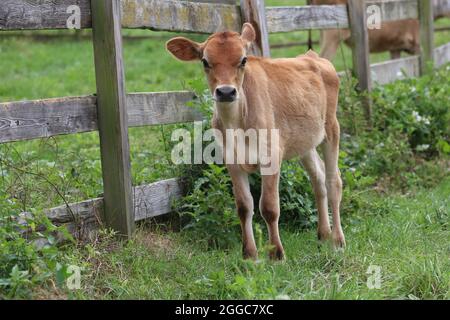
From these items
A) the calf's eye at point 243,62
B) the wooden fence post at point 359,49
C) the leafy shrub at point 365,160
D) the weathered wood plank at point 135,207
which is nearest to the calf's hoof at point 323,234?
the leafy shrub at point 365,160

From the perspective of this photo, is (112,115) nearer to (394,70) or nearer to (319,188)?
(319,188)

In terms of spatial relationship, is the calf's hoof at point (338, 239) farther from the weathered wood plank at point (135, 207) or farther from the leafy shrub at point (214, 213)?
the weathered wood plank at point (135, 207)

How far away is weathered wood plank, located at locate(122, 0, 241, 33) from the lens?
20.8 ft

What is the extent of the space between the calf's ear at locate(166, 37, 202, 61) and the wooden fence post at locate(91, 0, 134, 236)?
402mm

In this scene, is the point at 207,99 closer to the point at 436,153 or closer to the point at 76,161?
the point at 76,161

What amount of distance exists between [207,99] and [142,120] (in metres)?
0.76

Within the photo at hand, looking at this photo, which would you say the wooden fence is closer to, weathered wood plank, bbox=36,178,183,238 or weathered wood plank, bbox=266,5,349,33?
weathered wood plank, bbox=36,178,183,238

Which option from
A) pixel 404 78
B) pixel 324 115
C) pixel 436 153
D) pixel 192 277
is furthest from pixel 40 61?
pixel 192 277

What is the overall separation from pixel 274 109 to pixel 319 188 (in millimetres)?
957

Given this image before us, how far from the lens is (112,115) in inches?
234

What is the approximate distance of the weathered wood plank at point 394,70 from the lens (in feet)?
33.6

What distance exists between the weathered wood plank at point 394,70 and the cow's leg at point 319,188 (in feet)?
11.0

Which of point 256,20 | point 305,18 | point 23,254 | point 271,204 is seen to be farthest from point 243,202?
point 305,18

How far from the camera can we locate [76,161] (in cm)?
803
